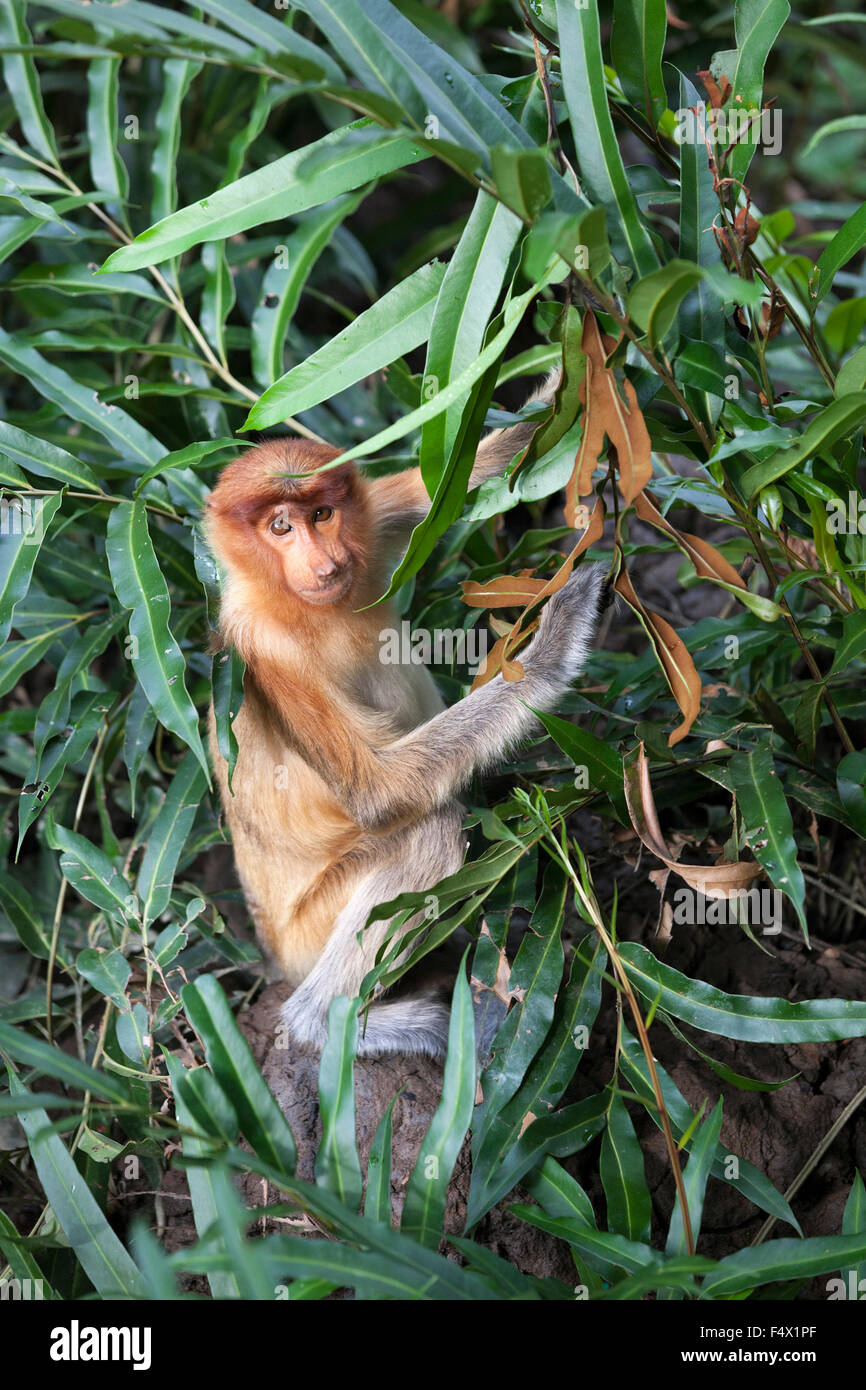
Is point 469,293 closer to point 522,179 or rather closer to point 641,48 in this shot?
point 522,179

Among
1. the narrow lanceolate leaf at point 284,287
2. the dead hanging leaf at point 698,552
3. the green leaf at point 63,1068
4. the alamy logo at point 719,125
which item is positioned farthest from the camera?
the narrow lanceolate leaf at point 284,287

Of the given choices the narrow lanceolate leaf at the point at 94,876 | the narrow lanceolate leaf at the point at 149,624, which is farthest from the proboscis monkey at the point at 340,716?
the narrow lanceolate leaf at the point at 94,876

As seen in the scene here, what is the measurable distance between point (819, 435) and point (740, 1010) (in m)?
1.33

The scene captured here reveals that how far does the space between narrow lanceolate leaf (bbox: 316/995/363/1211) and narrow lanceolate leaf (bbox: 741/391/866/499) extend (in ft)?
4.88

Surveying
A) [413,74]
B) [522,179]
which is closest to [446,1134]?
[522,179]

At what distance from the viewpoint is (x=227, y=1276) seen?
246 centimetres

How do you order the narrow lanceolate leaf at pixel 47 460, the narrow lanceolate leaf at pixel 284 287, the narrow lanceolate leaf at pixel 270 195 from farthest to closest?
1. the narrow lanceolate leaf at pixel 284 287
2. the narrow lanceolate leaf at pixel 47 460
3. the narrow lanceolate leaf at pixel 270 195

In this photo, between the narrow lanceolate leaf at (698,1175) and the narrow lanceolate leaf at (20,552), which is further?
the narrow lanceolate leaf at (20,552)

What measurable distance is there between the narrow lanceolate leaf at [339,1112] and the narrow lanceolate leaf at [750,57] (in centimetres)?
211

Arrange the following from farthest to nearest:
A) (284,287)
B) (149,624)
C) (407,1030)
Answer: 1. (284,287)
2. (407,1030)
3. (149,624)

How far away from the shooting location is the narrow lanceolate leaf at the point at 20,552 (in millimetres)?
3035

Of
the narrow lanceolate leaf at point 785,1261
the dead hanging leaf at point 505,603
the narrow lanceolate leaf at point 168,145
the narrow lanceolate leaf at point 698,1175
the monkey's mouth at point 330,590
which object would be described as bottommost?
the narrow lanceolate leaf at point 785,1261

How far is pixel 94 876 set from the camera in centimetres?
329

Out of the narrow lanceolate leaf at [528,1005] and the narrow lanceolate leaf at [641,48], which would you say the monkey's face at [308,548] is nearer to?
the narrow lanceolate leaf at [528,1005]
